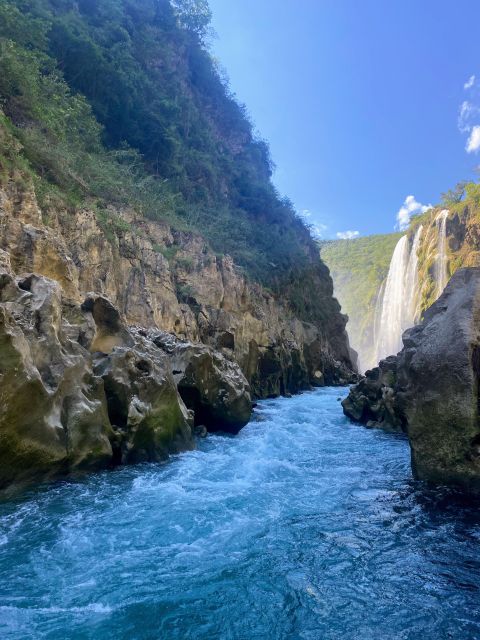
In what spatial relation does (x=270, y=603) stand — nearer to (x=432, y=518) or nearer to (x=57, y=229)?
(x=432, y=518)

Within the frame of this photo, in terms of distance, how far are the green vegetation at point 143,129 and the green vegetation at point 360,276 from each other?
1255 inches

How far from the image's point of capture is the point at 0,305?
249 inches

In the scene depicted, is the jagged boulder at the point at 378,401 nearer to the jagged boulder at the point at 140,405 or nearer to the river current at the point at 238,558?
the river current at the point at 238,558

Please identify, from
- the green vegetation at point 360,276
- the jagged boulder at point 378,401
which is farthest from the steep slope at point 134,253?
the green vegetation at point 360,276

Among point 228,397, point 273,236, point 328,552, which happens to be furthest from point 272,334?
point 328,552

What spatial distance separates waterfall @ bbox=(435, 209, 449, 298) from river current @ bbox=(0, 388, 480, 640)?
4086cm

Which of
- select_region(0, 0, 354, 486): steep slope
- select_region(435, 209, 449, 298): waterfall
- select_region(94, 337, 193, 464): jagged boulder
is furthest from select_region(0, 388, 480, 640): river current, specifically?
select_region(435, 209, 449, 298): waterfall

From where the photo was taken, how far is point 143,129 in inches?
→ 1062

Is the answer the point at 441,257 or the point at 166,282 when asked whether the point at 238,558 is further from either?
the point at 441,257

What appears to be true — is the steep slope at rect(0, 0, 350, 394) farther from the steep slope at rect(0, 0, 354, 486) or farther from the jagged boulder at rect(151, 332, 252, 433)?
the jagged boulder at rect(151, 332, 252, 433)

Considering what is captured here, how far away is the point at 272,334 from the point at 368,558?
22.0m

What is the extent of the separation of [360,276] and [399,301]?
34.1 m

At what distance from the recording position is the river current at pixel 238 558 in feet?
12.6

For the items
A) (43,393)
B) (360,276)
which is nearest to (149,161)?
(43,393)
